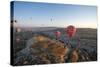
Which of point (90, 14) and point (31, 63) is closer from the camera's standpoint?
point (31, 63)

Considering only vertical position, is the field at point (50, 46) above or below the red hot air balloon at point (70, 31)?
below

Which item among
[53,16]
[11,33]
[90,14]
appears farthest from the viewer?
[90,14]

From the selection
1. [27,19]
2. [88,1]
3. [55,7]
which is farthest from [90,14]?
[27,19]

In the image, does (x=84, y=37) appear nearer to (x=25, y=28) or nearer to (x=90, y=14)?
(x=90, y=14)

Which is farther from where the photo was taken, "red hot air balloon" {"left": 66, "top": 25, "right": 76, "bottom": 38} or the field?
"red hot air balloon" {"left": 66, "top": 25, "right": 76, "bottom": 38}

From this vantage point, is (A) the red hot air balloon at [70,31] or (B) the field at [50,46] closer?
(B) the field at [50,46]

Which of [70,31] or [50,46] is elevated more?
[70,31]

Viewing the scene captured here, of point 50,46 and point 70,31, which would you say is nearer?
point 50,46

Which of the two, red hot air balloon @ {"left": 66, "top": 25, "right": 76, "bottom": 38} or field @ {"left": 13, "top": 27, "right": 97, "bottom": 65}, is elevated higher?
red hot air balloon @ {"left": 66, "top": 25, "right": 76, "bottom": 38}
